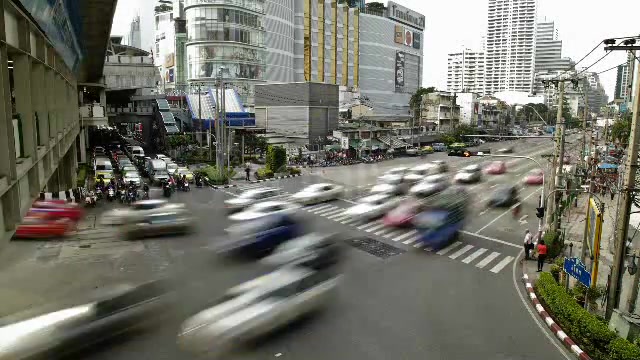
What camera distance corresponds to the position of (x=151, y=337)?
37.3ft

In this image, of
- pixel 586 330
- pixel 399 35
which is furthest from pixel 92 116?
pixel 399 35

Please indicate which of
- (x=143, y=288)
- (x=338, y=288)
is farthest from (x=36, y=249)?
(x=338, y=288)

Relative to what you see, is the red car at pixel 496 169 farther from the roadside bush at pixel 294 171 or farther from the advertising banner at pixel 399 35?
the advertising banner at pixel 399 35

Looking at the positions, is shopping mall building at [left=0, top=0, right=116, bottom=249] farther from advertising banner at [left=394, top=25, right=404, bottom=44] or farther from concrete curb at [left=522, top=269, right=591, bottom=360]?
advertising banner at [left=394, top=25, right=404, bottom=44]

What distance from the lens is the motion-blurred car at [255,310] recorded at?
11.2 metres

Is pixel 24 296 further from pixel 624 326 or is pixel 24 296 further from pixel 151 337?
pixel 624 326

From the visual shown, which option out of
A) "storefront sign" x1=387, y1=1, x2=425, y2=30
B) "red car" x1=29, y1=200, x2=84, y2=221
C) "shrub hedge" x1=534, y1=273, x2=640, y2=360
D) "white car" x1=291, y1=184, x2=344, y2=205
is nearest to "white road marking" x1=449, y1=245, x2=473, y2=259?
"shrub hedge" x1=534, y1=273, x2=640, y2=360

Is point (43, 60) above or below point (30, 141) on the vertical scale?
above

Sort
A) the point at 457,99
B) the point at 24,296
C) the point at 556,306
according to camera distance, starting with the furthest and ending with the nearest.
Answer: the point at 457,99 → the point at 24,296 → the point at 556,306

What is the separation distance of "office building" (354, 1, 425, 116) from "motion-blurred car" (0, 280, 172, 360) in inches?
3146

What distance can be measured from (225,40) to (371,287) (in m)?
54.5

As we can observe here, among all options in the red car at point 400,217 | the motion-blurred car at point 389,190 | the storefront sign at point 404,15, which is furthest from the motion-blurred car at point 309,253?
the storefront sign at point 404,15

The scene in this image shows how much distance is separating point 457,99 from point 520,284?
83791 millimetres

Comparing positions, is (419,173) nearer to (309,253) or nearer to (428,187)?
(428,187)
